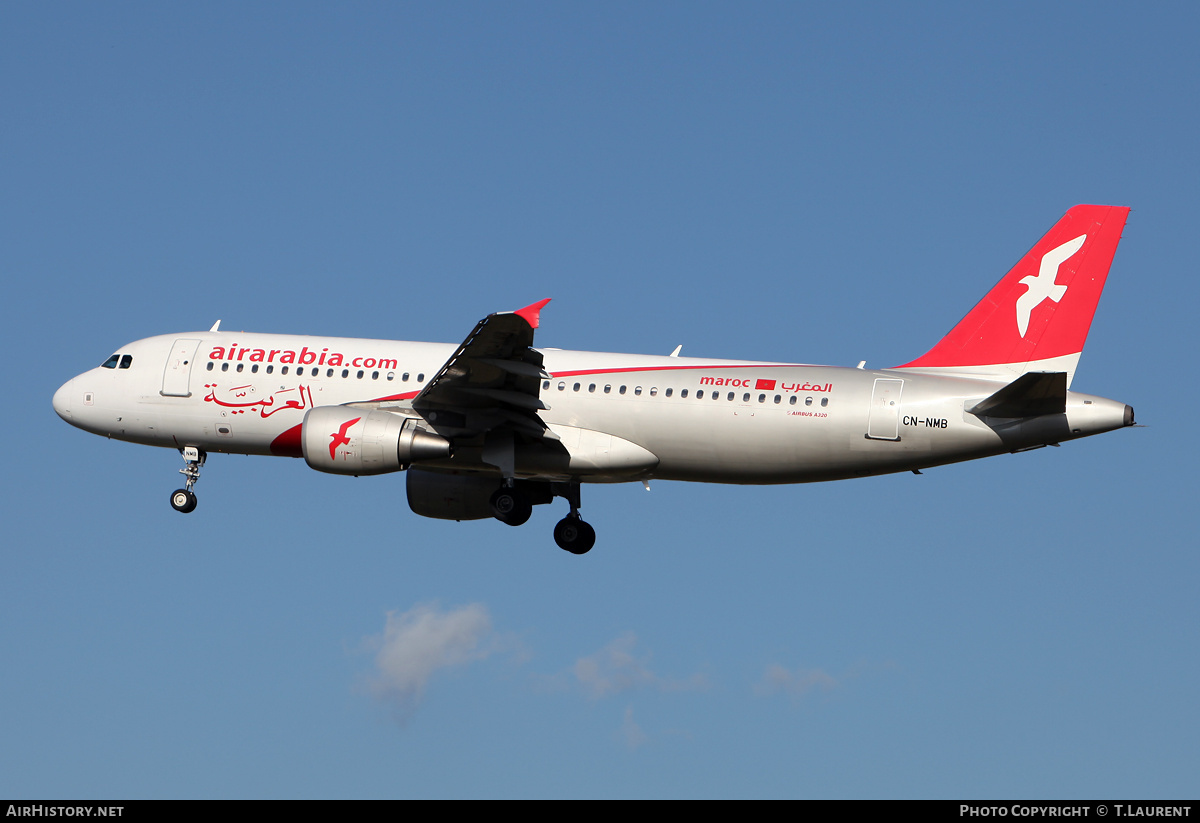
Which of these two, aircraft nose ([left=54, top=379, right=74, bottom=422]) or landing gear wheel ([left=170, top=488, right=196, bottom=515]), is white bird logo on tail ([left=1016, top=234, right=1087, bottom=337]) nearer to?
landing gear wheel ([left=170, top=488, right=196, bottom=515])

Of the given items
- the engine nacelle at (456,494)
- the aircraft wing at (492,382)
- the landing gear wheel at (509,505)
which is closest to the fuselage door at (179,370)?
the engine nacelle at (456,494)

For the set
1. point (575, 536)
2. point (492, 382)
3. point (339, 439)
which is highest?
point (492, 382)

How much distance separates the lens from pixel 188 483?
40688 millimetres

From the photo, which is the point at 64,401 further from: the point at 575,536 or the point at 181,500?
the point at 575,536

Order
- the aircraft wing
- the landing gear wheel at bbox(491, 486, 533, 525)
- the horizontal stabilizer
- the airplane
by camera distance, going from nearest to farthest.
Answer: the horizontal stabilizer
the aircraft wing
the airplane
the landing gear wheel at bbox(491, 486, 533, 525)

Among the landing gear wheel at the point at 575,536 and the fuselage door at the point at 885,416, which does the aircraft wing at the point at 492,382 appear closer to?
the landing gear wheel at the point at 575,536

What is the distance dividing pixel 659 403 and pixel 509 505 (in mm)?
5389

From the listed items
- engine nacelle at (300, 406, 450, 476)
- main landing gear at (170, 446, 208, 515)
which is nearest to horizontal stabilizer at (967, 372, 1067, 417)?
engine nacelle at (300, 406, 450, 476)

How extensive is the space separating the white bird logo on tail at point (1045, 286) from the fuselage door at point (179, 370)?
22.5 metres

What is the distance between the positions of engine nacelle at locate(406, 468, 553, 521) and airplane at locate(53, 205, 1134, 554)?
2.85 ft

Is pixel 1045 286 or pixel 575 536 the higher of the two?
pixel 1045 286

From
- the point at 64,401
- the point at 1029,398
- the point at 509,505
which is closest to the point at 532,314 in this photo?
the point at 509,505

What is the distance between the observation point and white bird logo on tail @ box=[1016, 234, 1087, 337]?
36594mm
